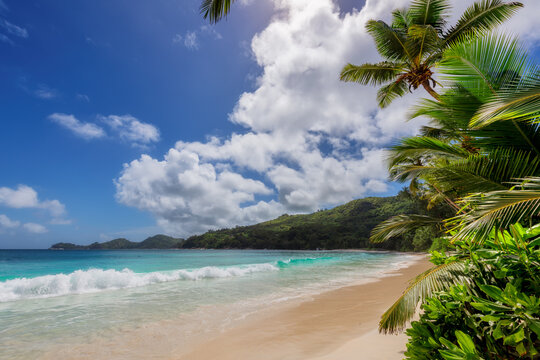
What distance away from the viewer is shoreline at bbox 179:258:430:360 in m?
3.99

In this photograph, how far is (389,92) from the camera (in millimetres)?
8586

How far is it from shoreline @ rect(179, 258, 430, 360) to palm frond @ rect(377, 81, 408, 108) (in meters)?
6.78

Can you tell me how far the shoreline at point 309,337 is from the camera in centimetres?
399

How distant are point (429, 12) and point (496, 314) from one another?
8.73m

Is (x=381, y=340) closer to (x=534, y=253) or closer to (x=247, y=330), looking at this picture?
(x=247, y=330)

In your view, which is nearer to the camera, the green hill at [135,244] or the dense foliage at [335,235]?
the dense foliage at [335,235]

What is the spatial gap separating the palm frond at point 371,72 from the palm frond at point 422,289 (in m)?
6.37

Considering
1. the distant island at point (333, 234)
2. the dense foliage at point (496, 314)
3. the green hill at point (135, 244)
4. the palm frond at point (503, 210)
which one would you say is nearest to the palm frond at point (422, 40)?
the palm frond at point (503, 210)

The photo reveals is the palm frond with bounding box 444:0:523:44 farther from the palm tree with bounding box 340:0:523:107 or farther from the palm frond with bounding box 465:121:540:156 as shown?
the palm frond with bounding box 465:121:540:156

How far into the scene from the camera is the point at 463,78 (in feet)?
11.5

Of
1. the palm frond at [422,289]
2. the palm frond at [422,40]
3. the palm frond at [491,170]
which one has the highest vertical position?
the palm frond at [422,40]

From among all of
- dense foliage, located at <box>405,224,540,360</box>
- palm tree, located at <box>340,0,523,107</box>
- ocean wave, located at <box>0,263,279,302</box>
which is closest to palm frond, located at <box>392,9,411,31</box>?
palm tree, located at <box>340,0,523,107</box>

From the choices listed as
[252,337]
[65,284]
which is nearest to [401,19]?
[252,337]

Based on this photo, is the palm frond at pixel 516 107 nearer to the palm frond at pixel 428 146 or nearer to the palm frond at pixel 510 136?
the palm frond at pixel 510 136
